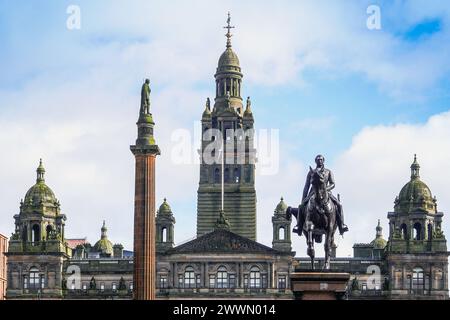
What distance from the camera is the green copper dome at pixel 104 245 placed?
151625 millimetres

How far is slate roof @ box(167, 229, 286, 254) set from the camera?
13188 cm

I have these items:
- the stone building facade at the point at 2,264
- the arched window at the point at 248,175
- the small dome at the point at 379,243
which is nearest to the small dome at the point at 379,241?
the small dome at the point at 379,243

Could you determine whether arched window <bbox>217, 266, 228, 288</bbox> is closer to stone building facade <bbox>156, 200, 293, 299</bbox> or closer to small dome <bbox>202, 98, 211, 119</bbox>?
stone building facade <bbox>156, 200, 293, 299</bbox>

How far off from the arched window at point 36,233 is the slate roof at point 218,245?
13.6 m

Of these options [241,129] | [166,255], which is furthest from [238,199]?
[166,255]

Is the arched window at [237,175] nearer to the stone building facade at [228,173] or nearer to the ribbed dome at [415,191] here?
the stone building facade at [228,173]

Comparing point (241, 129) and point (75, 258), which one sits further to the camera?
point (241, 129)

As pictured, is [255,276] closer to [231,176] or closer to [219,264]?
[219,264]

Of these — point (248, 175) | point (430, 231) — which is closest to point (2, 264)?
point (248, 175)

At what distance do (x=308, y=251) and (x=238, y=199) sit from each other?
109m

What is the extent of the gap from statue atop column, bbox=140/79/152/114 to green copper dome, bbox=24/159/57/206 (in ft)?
101

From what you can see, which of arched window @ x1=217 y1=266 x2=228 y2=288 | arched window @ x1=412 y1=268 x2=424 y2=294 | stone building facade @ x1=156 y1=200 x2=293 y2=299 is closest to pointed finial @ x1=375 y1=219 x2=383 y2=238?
arched window @ x1=412 y1=268 x2=424 y2=294
